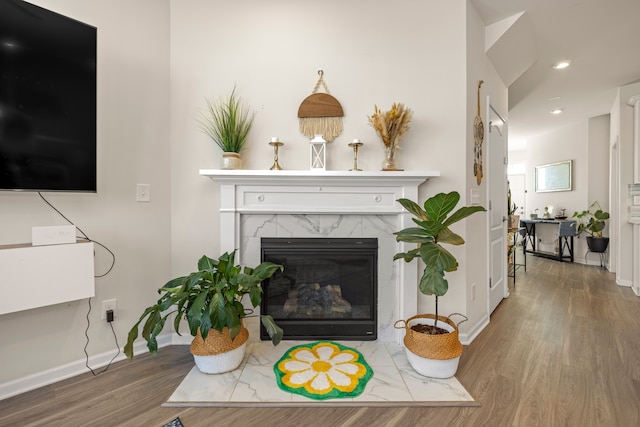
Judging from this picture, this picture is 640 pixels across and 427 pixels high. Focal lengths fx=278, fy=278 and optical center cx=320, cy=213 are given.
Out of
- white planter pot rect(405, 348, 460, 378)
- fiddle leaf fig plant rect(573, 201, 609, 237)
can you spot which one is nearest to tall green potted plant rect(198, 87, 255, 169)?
white planter pot rect(405, 348, 460, 378)

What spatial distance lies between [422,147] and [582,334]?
2.04 m

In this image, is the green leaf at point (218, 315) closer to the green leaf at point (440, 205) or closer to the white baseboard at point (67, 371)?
the white baseboard at point (67, 371)

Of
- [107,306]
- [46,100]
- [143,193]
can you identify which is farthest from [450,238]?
[46,100]

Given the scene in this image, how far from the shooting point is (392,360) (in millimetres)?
1852

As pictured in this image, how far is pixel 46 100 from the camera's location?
149 centimetres

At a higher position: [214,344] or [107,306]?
[107,306]

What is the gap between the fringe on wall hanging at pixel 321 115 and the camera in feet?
6.82

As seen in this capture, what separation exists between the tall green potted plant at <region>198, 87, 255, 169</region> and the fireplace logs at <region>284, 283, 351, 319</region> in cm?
106

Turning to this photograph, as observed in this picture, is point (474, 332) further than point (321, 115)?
Yes

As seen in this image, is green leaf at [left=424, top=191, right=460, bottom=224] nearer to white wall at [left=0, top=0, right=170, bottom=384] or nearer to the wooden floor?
the wooden floor

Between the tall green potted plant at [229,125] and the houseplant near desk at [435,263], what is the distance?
1.23 meters

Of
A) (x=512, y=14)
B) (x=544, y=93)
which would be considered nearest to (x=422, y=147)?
(x=512, y=14)

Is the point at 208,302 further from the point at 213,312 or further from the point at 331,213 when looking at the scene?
the point at 331,213

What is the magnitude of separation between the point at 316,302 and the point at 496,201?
2.10 meters
